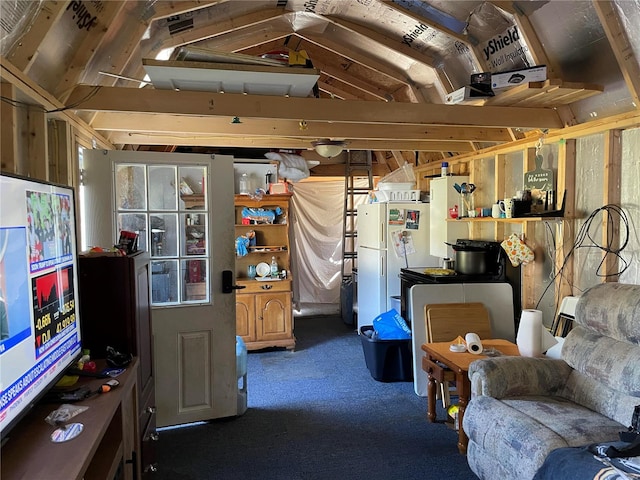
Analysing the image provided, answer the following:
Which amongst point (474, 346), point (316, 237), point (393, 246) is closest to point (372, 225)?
point (393, 246)

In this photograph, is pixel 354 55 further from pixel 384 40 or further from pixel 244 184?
pixel 244 184

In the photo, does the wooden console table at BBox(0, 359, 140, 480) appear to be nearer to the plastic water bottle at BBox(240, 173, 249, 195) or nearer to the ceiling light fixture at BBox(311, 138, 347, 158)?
the ceiling light fixture at BBox(311, 138, 347, 158)

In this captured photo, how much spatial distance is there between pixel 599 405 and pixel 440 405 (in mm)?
1279

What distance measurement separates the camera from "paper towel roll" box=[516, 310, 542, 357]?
9.28 feet

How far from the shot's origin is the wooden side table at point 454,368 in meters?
2.66

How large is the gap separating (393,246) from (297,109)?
2262 millimetres

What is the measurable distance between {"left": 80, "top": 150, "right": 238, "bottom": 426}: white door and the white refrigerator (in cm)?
205

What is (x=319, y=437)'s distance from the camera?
289cm

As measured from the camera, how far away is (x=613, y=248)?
2.86m

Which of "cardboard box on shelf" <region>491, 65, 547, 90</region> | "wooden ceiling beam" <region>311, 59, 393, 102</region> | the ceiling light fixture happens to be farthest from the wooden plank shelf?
"wooden ceiling beam" <region>311, 59, 393, 102</region>

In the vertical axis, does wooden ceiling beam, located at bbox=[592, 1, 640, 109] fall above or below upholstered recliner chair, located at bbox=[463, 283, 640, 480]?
above

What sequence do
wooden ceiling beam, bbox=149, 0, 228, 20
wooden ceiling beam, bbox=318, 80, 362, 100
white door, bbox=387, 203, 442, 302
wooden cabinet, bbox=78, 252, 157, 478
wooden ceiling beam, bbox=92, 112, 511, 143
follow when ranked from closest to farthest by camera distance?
wooden cabinet, bbox=78, 252, 157, 478, wooden ceiling beam, bbox=149, 0, 228, 20, wooden ceiling beam, bbox=92, 112, 511, 143, white door, bbox=387, 203, 442, 302, wooden ceiling beam, bbox=318, 80, 362, 100

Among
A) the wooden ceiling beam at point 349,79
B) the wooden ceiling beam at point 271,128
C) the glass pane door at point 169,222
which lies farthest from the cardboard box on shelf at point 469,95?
the wooden ceiling beam at point 349,79

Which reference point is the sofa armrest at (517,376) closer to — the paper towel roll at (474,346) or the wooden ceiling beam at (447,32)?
the paper towel roll at (474,346)
